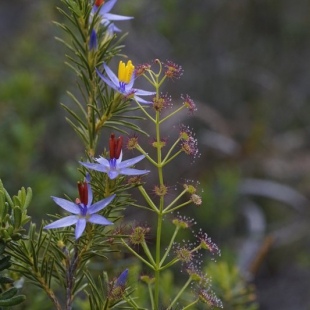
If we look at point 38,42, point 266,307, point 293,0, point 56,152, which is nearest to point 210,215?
point 266,307

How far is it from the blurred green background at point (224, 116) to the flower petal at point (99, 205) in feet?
3.33

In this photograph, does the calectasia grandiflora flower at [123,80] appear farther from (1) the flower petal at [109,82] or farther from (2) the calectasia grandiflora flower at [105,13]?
(2) the calectasia grandiflora flower at [105,13]

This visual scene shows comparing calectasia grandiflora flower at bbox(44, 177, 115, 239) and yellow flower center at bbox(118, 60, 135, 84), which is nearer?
calectasia grandiflora flower at bbox(44, 177, 115, 239)

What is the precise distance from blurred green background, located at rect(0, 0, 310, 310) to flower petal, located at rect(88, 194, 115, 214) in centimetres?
101

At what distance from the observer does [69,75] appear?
3.59 m

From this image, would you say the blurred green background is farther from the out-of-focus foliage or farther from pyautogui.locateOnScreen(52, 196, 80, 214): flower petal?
pyautogui.locateOnScreen(52, 196, 80, 214): flower petal

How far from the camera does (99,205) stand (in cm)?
80

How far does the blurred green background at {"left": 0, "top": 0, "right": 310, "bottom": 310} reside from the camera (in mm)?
2709

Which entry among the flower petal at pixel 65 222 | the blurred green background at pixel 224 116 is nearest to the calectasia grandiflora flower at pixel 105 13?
the flower petal at pixel 65 222

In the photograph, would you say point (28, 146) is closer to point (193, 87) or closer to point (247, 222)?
point (247, 222)

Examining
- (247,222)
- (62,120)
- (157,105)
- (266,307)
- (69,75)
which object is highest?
(157,105)

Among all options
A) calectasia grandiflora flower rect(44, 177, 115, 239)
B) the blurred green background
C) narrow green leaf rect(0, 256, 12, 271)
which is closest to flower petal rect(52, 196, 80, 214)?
calectasia grandiflora flower rect(44, 177, 115, 239)

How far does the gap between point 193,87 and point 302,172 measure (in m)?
1.22

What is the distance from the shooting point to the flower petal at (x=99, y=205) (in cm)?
80
